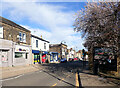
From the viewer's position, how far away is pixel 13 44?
22.8 m

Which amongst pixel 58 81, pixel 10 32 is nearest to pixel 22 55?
pixel 10 32

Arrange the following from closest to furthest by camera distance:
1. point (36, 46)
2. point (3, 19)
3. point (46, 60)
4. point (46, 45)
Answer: point (3, 19) < point (36, 46) < point (46, 60) < point (46, 45)

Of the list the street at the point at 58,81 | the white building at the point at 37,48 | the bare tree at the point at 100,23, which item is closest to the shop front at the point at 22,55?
the white building at the point at 37,48

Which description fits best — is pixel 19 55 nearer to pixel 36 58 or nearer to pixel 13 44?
pixel 13 44

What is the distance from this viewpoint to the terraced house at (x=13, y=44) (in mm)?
20672

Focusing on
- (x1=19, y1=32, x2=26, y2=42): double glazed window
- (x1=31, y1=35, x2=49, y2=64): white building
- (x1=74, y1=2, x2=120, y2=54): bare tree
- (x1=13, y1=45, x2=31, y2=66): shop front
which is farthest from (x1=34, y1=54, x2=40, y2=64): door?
(x1=74, y1=2, x2=120, y2=54): bare tree

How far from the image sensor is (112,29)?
11.1 meters

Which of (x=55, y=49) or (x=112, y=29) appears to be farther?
(x=55, y=49)

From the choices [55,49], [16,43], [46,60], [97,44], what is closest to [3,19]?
[16,43]

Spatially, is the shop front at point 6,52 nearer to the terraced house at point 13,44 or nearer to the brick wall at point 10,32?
the terraced house at point 13,44

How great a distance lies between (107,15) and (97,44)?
A: 3.78m

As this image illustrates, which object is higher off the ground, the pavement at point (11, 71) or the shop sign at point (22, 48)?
the shop sign at point (22, 48)

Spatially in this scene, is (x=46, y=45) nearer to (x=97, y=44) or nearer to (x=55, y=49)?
(x=55, y=49)

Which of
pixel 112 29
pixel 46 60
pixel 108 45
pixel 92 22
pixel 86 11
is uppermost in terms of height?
pixel 86 11
